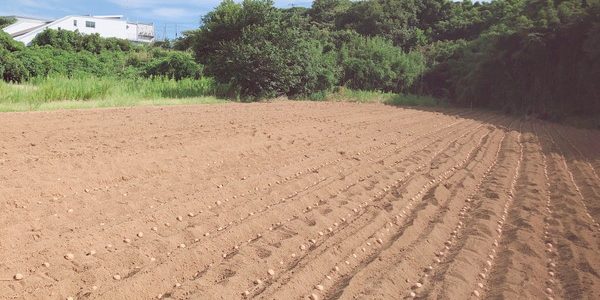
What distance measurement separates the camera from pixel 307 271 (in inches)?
145

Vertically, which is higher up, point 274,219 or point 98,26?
point 98,26

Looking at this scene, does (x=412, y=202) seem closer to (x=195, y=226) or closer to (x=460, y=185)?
(x=460, y=185)

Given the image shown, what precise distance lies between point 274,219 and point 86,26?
70359 mm

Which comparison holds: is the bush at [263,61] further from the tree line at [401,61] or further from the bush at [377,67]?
the bush at [377,67]

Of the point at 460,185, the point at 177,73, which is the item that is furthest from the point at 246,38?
the point at 460,185

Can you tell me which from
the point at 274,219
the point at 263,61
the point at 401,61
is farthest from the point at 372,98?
the point at 274,219

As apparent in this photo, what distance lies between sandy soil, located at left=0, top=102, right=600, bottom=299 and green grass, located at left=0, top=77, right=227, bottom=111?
330cm

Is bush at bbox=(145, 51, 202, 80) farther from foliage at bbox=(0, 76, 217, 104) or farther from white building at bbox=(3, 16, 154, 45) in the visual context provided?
white building at bbox=(3, 16, 154, 45)

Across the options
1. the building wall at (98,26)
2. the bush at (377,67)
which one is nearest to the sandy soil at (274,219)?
the bush at (377,67)

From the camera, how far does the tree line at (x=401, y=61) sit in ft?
61.2

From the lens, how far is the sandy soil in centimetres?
349

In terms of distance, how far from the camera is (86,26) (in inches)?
2613

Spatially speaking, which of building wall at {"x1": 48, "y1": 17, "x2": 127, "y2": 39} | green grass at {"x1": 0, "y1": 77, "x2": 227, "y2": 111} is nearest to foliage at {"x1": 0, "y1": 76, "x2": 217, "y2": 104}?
green grass at {"x1": 0, "y1": 77, "x2": 227, "y2": 111}

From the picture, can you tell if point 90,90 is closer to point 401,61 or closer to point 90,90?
point 90,90
